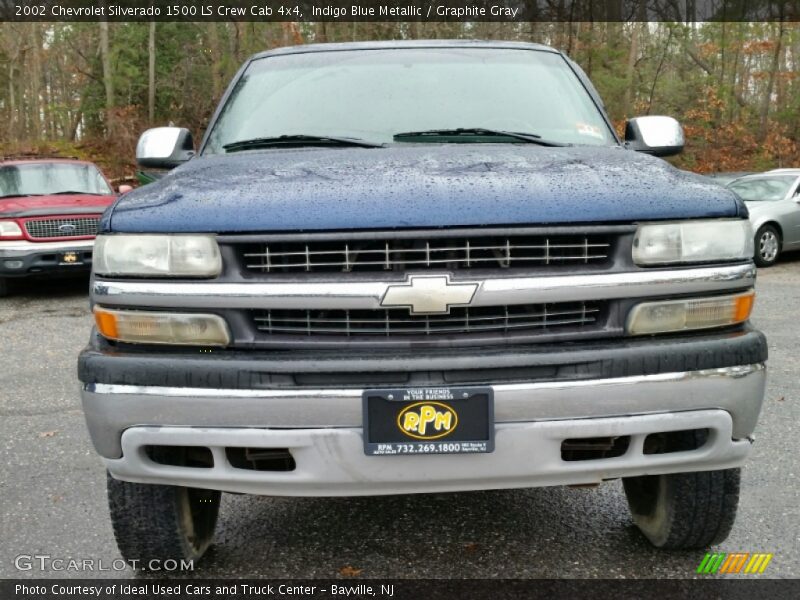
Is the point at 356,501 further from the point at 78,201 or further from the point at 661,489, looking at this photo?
the point at 78,201

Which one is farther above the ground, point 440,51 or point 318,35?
point 318,35

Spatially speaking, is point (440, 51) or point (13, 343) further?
point (13, 343)

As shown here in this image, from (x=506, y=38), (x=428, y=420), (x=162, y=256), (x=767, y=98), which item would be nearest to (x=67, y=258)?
(x=162, y=256)

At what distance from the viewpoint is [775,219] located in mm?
12703

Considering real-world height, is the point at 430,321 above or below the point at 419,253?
below

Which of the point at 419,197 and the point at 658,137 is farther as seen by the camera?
the point at 658,137

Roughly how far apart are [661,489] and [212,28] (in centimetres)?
3015

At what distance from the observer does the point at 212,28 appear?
Answer: 30000mm

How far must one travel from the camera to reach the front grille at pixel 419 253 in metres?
2.25

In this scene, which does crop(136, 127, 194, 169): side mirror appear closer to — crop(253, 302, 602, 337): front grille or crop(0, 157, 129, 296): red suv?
crop(253, 302, 602, 337): front grille

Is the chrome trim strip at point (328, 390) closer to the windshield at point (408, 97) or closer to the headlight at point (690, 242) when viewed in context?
the headlight at point (690, 242)

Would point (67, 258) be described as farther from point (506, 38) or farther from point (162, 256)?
point (506, 38)

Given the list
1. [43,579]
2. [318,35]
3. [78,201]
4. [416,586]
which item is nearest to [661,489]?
[416,586]

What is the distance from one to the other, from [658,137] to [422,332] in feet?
6.05
